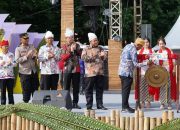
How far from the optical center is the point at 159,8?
40.8m

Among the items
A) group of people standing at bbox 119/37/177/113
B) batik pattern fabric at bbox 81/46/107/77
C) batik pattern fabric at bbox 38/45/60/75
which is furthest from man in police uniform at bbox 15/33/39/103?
group of people standing at bbox 119/37/177/113

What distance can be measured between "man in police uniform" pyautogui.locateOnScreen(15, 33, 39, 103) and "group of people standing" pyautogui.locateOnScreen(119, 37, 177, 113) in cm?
166

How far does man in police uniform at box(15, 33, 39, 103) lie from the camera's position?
12.9 meters

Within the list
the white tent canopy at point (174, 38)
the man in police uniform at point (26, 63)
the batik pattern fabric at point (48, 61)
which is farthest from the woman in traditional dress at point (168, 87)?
the white tent canopy at point (174, 38)

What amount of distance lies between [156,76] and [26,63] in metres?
2.54

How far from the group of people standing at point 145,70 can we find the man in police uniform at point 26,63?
166cm

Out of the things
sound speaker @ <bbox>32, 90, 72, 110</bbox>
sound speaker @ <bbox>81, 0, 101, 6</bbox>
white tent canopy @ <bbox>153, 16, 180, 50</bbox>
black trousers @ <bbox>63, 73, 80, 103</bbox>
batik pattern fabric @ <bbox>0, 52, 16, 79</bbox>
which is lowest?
sound speaker @ <bbox>32, 90, 72, 110</bbox>

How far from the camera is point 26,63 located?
1295 centimetres

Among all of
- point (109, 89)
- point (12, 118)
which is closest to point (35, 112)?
point (12, 118)

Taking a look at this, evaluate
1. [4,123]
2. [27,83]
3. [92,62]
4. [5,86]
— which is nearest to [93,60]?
[92,62]

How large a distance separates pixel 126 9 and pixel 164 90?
25988 millimetres

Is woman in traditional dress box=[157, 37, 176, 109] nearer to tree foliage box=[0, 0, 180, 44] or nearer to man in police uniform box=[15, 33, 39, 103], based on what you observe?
man in police uniform box=[15, 33, 39, 103]

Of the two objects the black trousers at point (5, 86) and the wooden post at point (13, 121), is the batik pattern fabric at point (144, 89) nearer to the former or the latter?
the black trousers at point (5, 86)

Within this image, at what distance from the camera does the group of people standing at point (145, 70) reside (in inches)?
510
